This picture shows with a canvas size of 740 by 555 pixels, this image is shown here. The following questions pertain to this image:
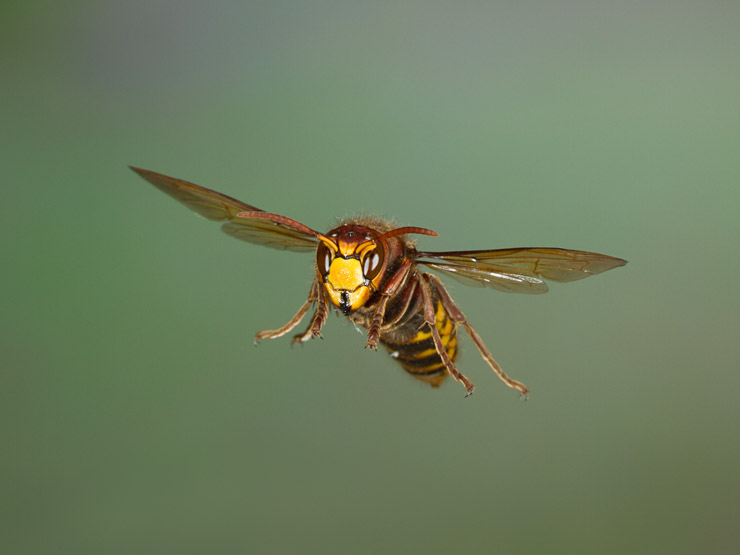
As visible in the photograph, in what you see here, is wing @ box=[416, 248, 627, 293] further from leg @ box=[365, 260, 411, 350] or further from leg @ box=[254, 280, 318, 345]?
leg @ box=[254, 280, 318, 345]

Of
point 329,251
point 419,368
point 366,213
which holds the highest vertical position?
point 366,213

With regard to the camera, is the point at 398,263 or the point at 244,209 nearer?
the point at 398,263

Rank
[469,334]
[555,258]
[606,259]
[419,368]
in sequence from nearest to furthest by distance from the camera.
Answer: [606,259] < [555,258] < [469,334] < [419,368]

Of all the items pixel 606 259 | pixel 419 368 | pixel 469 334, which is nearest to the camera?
pixel 606 259

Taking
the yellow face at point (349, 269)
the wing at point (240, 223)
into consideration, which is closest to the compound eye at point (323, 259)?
the yellow face at point (349, 269)

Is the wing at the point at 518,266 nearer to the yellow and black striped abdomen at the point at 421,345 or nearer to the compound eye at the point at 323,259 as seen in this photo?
the yellow and black striped abdomen at the point at 421,345

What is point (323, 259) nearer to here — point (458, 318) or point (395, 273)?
point (395, 273)

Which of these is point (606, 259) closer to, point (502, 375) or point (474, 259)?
point (474, 259)

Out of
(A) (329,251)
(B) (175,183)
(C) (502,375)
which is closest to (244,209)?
(B) (175,183)
